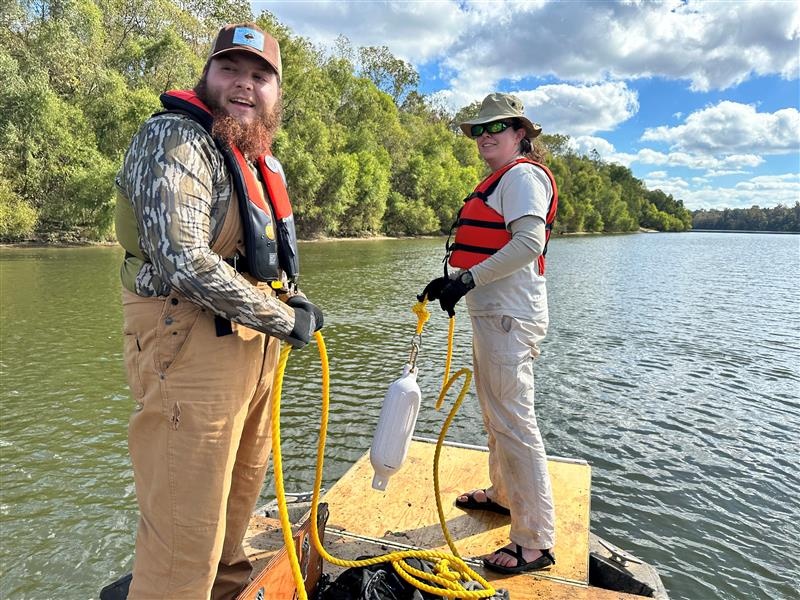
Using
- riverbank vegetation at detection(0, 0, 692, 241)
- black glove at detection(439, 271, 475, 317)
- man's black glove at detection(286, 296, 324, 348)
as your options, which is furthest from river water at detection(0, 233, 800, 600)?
riverbank vegetation at detection(0, 0, 692, 241)

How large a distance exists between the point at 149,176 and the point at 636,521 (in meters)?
6.25

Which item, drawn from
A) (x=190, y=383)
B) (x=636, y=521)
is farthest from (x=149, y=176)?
(x=636, y=521)

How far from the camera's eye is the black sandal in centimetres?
365

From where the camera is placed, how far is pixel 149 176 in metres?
2.21

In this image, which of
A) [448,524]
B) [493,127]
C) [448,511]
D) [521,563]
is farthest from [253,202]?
[448,511]

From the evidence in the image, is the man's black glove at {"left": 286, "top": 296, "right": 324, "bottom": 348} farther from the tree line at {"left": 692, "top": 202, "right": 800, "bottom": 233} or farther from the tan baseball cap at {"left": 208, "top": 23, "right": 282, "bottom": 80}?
the tree line at {"left": 692, "top": 202, "right": 800, "bottom": 233}

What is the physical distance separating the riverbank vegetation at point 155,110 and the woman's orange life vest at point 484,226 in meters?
A: 34.6

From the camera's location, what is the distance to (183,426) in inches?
94.9

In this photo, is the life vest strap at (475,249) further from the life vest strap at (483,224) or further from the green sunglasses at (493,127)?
the green sunglasses at (493,127)

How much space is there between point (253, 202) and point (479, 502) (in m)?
3.15

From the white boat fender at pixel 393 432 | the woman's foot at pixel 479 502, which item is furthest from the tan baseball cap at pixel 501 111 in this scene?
the woman's foot at pixel 479 502

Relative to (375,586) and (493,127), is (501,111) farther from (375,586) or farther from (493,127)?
(375,586)

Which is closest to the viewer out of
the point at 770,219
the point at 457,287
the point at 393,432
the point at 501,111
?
the point at 393,432

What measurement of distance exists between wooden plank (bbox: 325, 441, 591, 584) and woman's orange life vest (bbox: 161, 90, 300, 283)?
2.39 m
